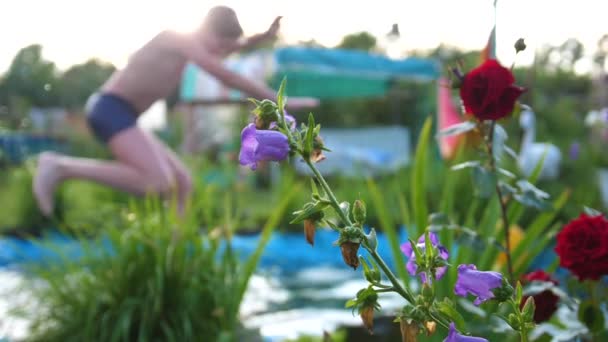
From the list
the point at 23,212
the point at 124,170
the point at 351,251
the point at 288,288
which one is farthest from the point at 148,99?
the point at 351,251

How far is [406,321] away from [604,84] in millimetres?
8065

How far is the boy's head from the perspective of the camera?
315 cm

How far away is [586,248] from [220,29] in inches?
96.5

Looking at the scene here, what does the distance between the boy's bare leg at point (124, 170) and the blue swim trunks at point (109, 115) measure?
4 centimetres

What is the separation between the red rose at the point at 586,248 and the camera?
3.44 ft

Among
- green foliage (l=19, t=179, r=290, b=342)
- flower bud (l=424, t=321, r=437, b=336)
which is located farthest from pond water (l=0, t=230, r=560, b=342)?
flower bud (l=424, t=321, r=437, b=336)

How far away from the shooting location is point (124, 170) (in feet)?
10.6

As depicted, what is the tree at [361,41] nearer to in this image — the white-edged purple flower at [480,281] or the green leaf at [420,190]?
the green leaf at [420,190]

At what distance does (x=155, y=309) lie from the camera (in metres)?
1.75

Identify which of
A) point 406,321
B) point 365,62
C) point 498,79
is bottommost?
point 365,62

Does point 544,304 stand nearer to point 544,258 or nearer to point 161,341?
point 161,341

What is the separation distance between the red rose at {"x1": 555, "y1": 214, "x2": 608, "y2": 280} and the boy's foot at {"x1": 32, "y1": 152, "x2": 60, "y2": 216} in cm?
284

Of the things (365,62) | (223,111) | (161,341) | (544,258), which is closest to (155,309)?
(161,341)

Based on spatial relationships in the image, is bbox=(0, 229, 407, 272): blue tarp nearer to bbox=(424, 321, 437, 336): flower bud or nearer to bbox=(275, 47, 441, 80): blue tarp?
bbox=(424, 321, 437, 336): flower bud
